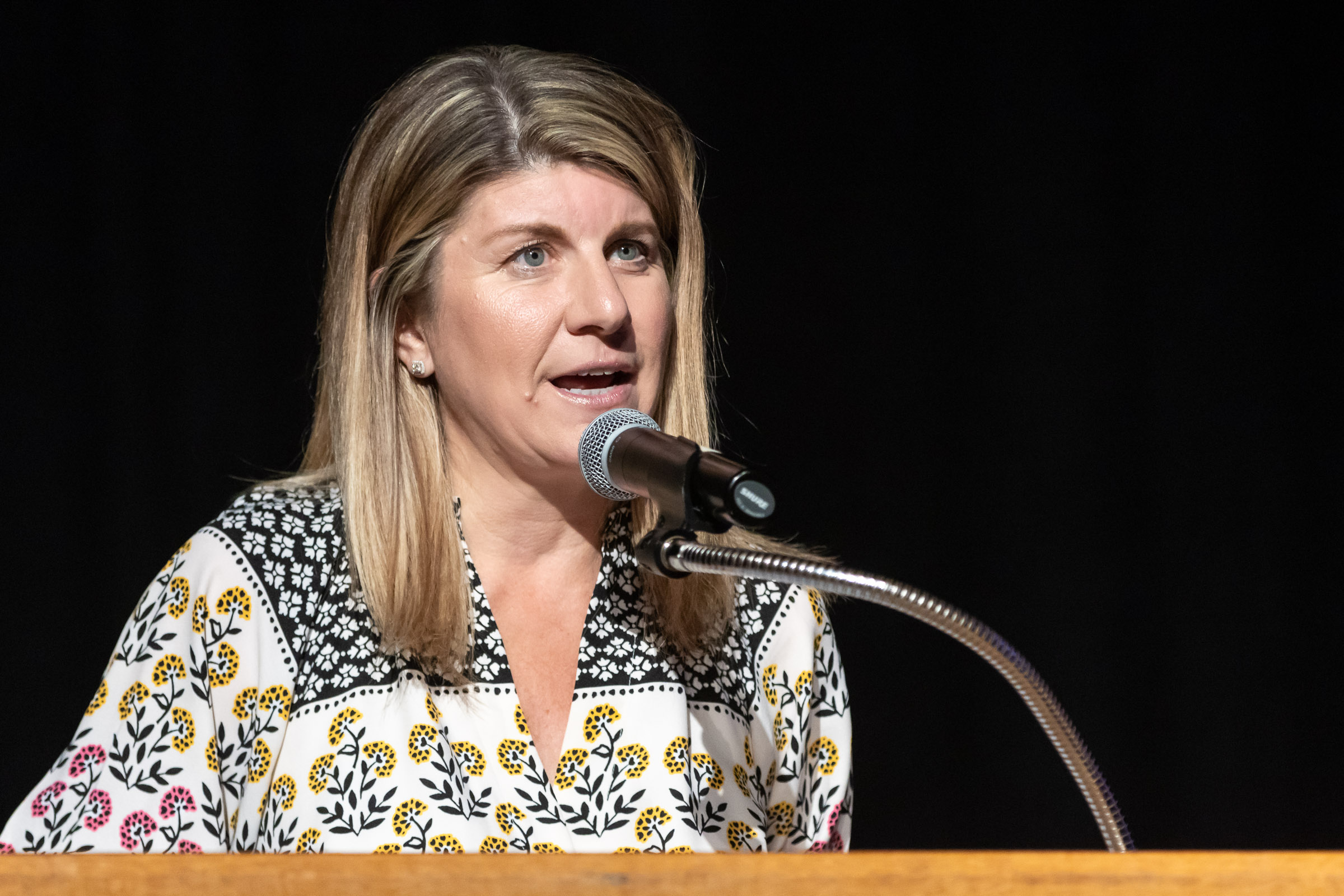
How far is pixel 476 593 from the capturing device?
143cm

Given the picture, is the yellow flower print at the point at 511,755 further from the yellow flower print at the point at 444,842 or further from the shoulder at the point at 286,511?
the shoulder at the point at 286,511

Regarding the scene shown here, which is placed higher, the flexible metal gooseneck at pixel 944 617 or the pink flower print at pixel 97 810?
the flexible metal gooseneck at pixel 944 617

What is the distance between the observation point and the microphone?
0.82m

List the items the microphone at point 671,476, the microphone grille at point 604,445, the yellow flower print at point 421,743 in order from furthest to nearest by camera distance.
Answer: the yellow flower print at point 421,743, the microphone grille at point 604,445, the microphone at point 671,476

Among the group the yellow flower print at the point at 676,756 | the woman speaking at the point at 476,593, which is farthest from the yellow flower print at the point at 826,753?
the yellow flower print at the point at 676,756

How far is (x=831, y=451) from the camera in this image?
2.49 metres

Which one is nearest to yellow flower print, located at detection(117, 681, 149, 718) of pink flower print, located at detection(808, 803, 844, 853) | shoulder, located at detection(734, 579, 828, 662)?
shoulder, located at detection(734, 579, 828, 662)

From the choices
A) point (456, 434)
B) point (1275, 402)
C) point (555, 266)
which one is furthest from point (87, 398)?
point (1275, 402)

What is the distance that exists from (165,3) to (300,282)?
508 millimetres

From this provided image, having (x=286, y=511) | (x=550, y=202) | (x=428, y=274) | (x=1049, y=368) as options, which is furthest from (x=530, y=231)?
(x=1049, y=368)

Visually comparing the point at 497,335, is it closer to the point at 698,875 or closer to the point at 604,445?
the point at 604,445

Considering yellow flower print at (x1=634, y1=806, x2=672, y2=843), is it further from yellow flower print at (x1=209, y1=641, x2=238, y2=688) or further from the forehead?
the forehead

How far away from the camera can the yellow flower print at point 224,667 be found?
132cm

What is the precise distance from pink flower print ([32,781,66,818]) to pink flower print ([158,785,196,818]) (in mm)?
92
